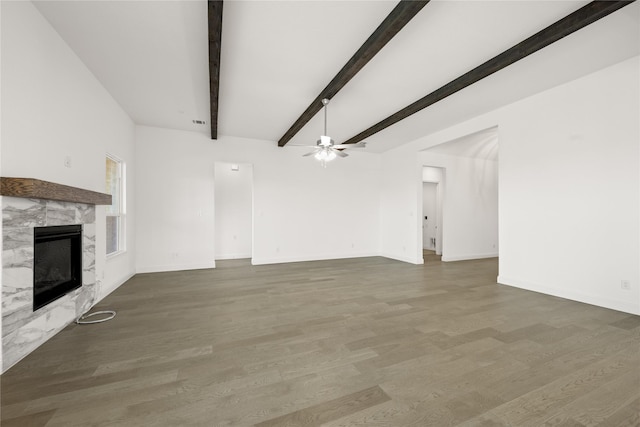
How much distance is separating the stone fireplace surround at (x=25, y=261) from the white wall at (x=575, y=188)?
628 centimetres

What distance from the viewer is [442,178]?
707 centimetres

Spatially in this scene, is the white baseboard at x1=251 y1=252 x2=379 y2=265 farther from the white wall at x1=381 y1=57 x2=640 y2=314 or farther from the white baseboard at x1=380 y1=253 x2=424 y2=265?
the white wall at x1=381 y1=57 x2=640 y2=314

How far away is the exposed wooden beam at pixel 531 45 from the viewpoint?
2.29 metres

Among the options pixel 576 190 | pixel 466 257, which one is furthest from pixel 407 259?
pixel 576 190

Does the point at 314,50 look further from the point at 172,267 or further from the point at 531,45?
the point at 172,267

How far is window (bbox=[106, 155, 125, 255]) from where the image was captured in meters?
4.41

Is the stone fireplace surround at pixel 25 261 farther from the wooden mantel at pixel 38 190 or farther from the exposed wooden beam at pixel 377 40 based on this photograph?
the exposed wooden beam at pixel 377 40

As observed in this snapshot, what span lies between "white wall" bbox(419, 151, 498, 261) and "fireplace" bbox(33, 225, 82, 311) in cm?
688

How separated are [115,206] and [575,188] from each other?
7.58m

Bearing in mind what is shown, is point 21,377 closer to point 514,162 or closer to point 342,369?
point 342,369

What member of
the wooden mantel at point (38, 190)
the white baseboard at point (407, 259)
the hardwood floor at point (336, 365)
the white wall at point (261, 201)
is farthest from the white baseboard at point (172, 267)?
the white baseboard at point (407, 259)

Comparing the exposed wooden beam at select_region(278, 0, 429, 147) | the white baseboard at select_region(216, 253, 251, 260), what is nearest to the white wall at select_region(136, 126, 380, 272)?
the white baseboard at select_region(216, 253, 251, 260)

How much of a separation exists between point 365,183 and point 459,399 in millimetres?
6366

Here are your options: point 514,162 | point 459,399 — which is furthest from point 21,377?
point 514,162
